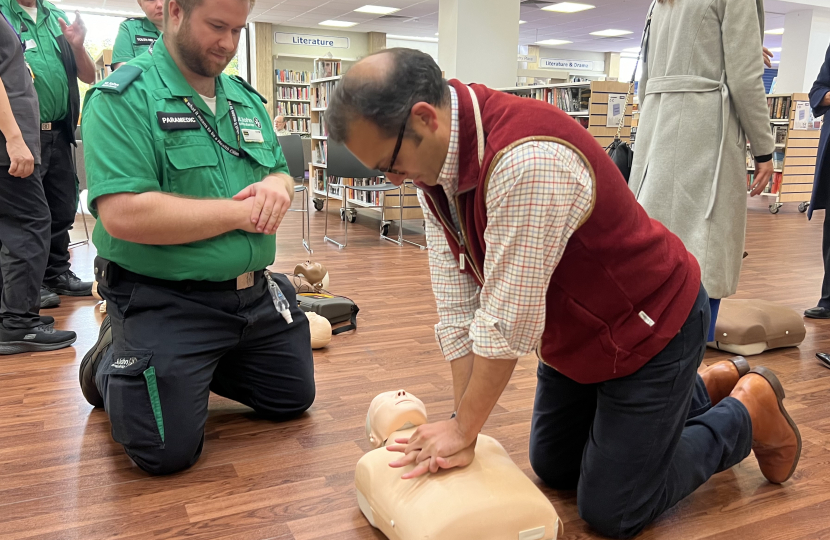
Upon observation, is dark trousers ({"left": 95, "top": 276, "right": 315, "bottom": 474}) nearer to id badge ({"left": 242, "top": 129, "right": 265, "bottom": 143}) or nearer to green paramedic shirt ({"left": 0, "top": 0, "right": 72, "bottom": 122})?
id badge ({"left": 242, "top": 129, "right": 265, "bottom": 143})

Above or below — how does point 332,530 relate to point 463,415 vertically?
below

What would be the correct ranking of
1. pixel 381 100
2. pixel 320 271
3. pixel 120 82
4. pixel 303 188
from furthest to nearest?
pixel 303 188 → pixel 320 271 → pixel 120 82 → pixel 381 100

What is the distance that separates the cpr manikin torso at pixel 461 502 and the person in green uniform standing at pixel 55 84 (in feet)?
8.43

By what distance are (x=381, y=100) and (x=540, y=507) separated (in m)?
0.86

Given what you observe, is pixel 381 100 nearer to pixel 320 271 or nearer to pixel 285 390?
pixel 285 390

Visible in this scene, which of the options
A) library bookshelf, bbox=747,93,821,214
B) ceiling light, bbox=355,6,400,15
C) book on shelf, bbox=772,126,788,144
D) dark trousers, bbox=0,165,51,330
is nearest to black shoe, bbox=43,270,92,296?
dark trousers, bbox=0,165,51,330

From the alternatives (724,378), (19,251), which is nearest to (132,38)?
(19,251)

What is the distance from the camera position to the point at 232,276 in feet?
6.00

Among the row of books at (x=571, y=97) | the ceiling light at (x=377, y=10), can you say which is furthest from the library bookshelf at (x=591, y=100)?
the ceiling light at (x=377, y=10)

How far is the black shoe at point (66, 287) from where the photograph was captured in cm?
356

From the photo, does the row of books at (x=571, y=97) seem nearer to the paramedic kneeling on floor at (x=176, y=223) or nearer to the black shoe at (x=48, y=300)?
the black shoe at (x=48, y=300)

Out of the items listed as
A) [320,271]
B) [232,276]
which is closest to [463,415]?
[232,276]

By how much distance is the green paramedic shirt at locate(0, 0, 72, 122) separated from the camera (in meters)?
3.02

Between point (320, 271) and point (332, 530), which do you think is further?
point (320, 271)
